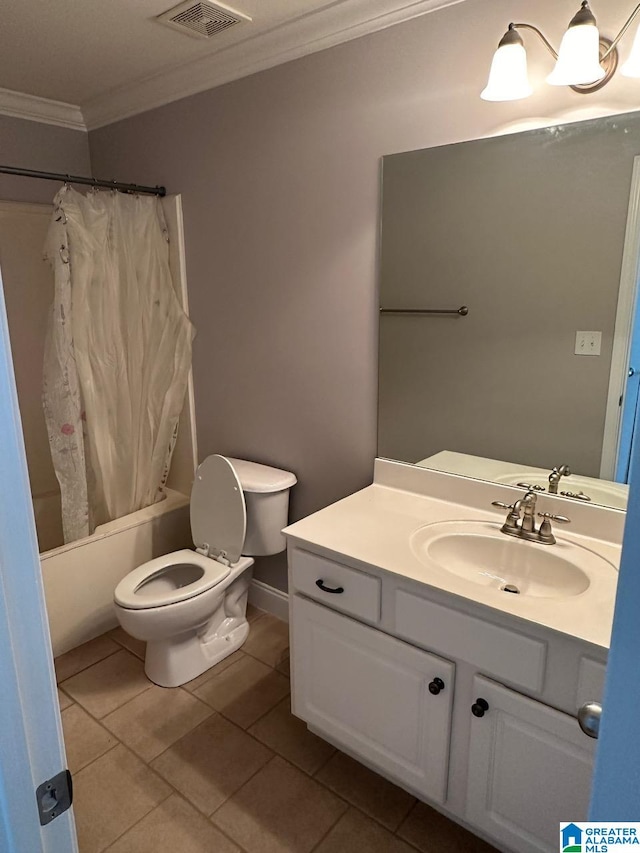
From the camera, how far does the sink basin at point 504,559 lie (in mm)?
1514

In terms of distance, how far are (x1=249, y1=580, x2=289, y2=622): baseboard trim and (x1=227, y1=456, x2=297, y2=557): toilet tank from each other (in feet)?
1.03

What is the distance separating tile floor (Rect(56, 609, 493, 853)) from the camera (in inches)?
62.9

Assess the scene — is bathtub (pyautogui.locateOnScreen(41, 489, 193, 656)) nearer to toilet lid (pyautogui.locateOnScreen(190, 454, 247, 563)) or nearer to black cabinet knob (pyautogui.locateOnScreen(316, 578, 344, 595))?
toilet lid (pyautogui.locateOnScreen(190, 454, 247, 563))

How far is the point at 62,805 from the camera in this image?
0.64m

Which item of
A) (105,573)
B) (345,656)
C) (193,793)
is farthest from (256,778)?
(105,573)

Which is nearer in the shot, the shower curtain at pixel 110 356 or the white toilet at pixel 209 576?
the white toilet at pixel 209 576

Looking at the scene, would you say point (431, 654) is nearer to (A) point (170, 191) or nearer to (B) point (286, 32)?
(B) point (286, 32)

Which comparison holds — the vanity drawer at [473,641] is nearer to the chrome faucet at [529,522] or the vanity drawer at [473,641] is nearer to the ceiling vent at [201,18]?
the chrome faucet at [529,522]

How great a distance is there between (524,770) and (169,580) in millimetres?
1572

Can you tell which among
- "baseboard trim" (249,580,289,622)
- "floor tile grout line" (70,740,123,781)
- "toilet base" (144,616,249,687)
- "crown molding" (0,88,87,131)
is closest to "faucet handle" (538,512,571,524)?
"baseboard trim" (249,580,289,622)

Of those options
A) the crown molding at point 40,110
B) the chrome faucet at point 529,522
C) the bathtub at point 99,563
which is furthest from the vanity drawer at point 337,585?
the crown molding at point 40,110

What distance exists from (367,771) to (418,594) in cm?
79

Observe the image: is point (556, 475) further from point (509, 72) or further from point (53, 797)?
point (53, 797)

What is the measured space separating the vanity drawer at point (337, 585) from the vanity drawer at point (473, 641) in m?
0.08
